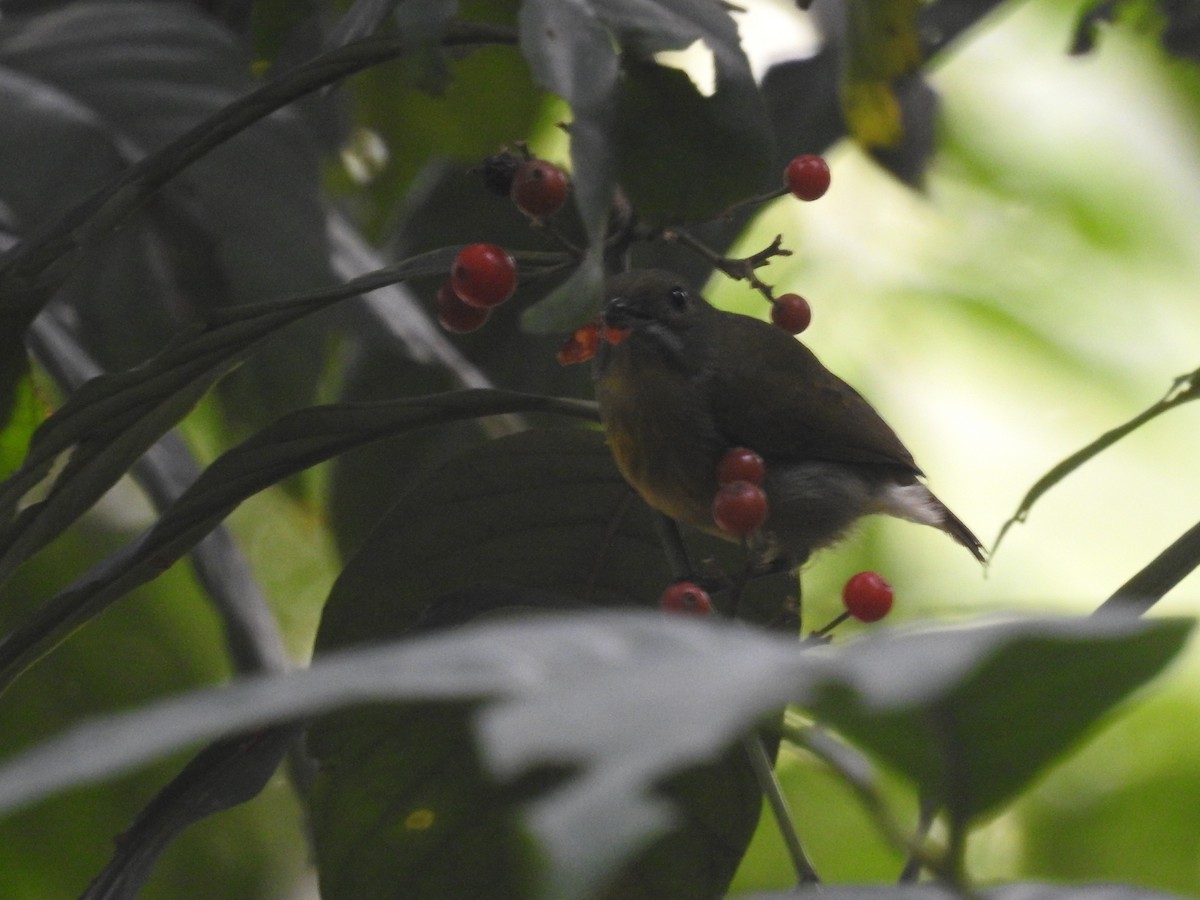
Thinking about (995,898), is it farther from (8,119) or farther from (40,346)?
(8,119)

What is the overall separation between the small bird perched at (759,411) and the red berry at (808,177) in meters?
0.45

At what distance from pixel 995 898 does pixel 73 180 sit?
1874 mm

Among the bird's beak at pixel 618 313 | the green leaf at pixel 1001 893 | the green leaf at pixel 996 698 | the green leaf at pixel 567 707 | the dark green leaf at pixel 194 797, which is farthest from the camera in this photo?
the bird's beak at pixel 618 313

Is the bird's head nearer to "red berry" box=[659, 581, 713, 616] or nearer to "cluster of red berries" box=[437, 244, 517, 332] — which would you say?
"cluster of red berries" box=[437, 244, 517, 332]

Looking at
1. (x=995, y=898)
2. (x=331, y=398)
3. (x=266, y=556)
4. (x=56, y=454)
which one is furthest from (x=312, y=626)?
(x=995, y=898)

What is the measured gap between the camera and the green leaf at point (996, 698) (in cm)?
55

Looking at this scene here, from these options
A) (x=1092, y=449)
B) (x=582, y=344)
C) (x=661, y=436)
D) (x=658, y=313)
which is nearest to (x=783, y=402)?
(x=658, y=313)

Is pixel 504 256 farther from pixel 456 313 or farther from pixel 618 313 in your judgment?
pixel 618 313

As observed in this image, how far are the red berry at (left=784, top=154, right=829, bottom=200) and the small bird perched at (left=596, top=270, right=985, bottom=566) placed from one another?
453mm

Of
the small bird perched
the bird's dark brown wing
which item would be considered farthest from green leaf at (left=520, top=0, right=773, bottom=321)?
the bird's dark brown wing

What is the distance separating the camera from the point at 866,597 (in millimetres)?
1560

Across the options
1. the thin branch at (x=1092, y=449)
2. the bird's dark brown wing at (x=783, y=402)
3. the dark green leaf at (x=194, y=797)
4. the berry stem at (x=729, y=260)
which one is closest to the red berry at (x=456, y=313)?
the berry stem at (x=729, y=260)

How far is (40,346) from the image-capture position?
1919 mm

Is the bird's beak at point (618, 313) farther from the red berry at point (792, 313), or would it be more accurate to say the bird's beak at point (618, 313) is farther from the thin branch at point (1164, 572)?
the thin branch at point (1164, 572)
